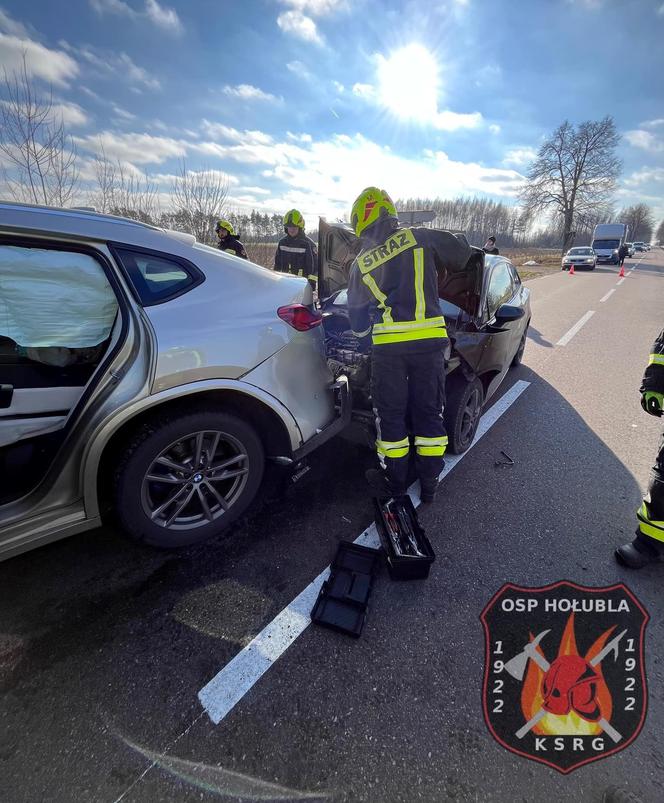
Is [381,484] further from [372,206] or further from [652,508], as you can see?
[372,206]

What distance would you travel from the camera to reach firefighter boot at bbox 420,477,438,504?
262 cm

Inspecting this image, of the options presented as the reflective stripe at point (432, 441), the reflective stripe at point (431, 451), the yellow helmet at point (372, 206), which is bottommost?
the reflective stripe at point (431, 451)

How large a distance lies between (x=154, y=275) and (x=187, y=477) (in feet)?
3.58

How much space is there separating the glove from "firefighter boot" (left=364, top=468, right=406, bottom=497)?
1.55 meters

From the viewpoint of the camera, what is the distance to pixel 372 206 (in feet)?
8.31

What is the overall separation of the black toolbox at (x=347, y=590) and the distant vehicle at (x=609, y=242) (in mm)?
35056

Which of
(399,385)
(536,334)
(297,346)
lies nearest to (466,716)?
(399,385)

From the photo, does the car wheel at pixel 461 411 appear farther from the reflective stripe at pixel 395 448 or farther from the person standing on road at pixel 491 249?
the person standing on road at pixel 491 249

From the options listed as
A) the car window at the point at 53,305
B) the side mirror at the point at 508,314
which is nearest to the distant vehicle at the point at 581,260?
the side mirror at the point at 508,314

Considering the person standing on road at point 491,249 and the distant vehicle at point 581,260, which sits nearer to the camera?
the person standing on road at point 491,249

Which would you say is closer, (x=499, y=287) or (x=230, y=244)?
(x=499, y=287)

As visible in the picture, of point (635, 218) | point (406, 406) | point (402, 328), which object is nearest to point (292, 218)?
point (402, 328)

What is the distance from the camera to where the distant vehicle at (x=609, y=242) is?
28.3 m

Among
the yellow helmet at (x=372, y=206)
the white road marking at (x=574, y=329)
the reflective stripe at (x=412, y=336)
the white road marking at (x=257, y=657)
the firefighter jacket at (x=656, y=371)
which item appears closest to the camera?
the white road marking at (x=257, y=657)
